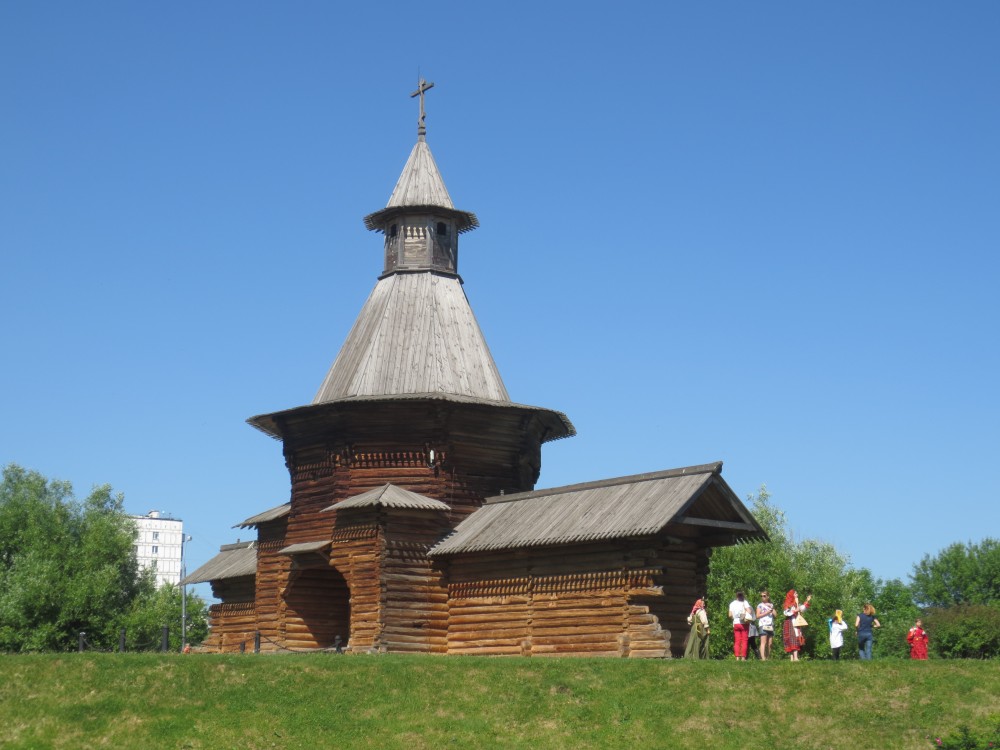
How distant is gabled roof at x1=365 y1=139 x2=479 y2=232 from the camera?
39594 mm

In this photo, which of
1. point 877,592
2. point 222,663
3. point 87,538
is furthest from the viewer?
point 877,592

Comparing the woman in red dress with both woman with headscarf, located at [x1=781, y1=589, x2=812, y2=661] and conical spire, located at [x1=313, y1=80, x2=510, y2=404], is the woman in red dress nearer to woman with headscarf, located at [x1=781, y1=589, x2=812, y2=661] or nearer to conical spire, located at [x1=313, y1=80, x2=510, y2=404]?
woman with headscarf, located at [x1=781, y1=589, x2=812, y2=661]

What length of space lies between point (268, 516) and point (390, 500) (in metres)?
6.26

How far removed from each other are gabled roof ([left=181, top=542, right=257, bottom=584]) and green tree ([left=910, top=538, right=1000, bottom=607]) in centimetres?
4399

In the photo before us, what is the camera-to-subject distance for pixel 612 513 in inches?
1177

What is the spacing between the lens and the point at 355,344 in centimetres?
3812

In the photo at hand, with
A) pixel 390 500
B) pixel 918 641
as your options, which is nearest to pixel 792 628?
pixel 918 641

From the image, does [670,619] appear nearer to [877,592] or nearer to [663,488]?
[663,488]

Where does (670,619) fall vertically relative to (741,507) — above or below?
below

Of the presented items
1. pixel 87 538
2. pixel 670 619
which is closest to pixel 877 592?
pixel 87 538

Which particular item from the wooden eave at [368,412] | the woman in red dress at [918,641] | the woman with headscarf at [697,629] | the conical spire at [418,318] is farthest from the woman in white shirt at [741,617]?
the conical spire at [418,318]

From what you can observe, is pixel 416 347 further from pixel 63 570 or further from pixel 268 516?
pixel 63 570

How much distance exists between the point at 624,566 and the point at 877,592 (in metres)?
55.6

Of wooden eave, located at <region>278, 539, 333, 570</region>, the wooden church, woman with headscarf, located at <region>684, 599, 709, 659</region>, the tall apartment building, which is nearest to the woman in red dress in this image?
woman with headscarf, located at <region>684, 599, 709, 659</region>
